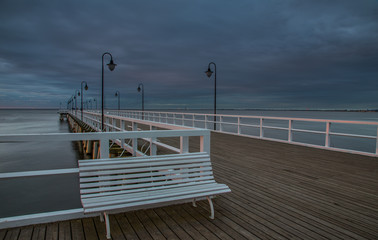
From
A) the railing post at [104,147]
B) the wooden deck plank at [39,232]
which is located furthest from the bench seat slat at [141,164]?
the wooden deck plank at [39,232]

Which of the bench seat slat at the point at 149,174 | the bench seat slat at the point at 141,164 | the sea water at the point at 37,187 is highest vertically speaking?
the bench seat slat at the point at 141,164

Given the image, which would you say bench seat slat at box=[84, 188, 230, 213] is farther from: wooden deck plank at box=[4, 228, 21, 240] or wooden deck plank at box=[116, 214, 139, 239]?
wooden deck plank at box=[4, 228, 21, 240]

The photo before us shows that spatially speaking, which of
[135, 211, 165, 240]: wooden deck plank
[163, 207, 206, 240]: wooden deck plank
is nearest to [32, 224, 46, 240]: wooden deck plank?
[135, 211, 165, 240]: wooden deck plank

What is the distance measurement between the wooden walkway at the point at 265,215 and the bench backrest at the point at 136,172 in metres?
0.39

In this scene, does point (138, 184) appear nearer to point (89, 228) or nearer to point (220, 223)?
point (89, 228)

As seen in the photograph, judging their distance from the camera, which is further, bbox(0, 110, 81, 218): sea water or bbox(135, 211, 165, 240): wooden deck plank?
bbox(0, 110, 81, 218): sea water

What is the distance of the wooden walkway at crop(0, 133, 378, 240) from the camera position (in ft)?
8.81

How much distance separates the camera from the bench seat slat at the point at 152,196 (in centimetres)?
260

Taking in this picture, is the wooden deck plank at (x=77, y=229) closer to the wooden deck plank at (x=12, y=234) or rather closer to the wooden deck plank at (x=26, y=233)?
the wooden deck plank at (x=26, y=233)

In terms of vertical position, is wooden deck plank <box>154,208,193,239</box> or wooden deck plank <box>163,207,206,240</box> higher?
wooden deck plank <box>154,208,193,239</box>

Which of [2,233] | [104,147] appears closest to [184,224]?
[104,147]

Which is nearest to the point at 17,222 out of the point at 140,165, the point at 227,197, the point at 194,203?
the point at 140,165

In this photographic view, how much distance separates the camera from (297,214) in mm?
3180

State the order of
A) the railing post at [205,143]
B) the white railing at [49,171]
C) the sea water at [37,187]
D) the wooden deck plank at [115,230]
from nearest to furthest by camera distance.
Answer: the wooden deck plank at [115,230] < the white railing at [49,171] < the railing post at [205,143] < the sea water at [37,187]
